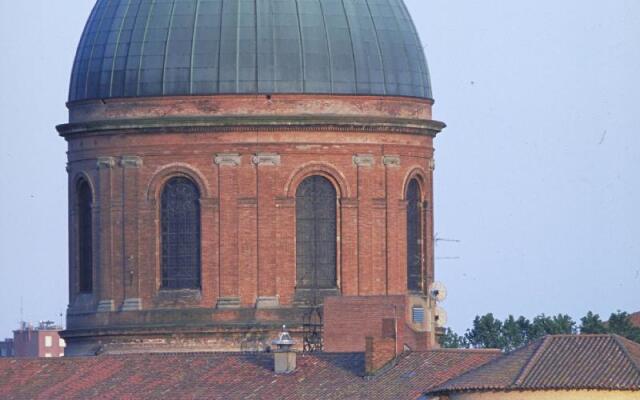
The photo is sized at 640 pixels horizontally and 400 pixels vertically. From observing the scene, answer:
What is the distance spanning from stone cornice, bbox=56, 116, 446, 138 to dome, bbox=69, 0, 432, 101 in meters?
0.66

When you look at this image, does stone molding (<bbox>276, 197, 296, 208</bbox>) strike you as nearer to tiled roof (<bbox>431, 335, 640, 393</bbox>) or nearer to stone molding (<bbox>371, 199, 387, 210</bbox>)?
stone molding (<bbox>371, 199, 387, 210</bbox>)

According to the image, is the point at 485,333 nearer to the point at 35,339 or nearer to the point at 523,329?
the point at 523,329

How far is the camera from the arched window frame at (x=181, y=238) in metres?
84.4

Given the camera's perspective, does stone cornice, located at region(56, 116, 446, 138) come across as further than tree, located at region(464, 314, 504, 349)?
No

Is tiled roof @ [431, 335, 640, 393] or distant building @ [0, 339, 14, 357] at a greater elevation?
distant building @ [0, 339, 14, 357]

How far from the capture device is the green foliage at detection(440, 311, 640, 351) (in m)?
99.8

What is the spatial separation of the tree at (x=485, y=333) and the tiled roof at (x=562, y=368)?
33540 millimetres

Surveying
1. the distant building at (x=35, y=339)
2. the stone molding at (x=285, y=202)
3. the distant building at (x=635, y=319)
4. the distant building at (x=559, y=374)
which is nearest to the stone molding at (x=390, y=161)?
the stone molding at (x=285, y=202)

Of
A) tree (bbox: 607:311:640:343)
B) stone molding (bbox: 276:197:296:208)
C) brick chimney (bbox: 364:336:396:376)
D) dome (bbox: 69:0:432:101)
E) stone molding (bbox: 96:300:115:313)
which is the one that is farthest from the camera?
tree (bbox: 607:311:640:343)

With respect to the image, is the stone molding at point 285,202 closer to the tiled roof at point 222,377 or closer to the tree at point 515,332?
the tiled roof at point 222,377

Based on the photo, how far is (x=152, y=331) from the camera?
83.8 m

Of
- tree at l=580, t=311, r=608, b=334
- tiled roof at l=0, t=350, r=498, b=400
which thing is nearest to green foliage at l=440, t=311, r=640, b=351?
tree at l=580, t=311, r=608, b=334

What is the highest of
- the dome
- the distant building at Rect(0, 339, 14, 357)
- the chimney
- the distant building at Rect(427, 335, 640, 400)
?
the dome

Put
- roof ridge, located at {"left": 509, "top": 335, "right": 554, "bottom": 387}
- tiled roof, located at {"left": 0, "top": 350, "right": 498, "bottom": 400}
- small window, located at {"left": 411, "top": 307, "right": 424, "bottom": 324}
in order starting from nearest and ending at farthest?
roof ridge, located at {"left": 509, "top": 335, "right": 554, "bottom": 387} → tiled roof, located at {"left": 0, "top": 350, "right": 498, "bottom": 400} → small window, located at {"left": 411, "top": 307, "right": 424, "bottom": 324}
